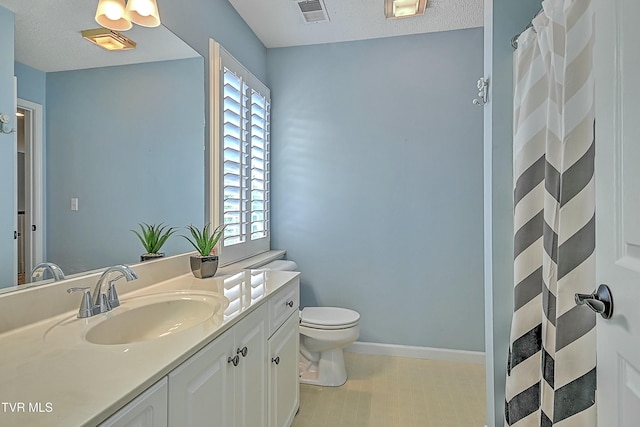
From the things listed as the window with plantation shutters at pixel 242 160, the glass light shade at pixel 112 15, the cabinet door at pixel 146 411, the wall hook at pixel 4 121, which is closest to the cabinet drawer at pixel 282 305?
the window with plantation shutters at pixel 242 160

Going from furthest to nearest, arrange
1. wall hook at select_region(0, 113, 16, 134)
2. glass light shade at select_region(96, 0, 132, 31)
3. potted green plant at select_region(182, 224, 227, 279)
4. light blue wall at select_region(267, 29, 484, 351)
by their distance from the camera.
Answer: light blue wall at select_region(267, 29, 484, 351)
potted green plant at select_region(182, 224, 227, 279)
glass light shade at select_region(96, 0, 132, 31)
wall hook at select_region(0, 113, 16, 134)

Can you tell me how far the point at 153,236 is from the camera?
1561 mm

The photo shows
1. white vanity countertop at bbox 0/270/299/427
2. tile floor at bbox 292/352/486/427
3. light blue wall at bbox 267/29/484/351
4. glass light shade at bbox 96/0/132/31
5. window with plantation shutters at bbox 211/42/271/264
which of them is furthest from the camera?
light blue wall at bbox 267/29/484/351

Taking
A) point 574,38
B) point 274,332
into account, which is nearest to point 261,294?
point 274,332

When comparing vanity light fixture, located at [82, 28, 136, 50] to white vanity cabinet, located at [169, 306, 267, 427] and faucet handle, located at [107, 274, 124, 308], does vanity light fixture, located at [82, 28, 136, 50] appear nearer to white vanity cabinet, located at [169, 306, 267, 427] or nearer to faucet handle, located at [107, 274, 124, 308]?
faucet handle, located at [107, 274, 124, 308]

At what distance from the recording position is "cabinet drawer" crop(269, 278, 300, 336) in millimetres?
1483

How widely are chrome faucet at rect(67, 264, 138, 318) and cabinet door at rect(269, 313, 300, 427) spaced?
2.11 ft

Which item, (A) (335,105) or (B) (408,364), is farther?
(A) (335,105)

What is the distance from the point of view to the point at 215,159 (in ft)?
6.44

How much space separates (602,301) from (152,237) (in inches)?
65.6

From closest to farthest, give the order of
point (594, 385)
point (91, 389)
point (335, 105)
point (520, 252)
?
point (91, 389) < point (594, 385) < point (520, 252) < point (335, 105)

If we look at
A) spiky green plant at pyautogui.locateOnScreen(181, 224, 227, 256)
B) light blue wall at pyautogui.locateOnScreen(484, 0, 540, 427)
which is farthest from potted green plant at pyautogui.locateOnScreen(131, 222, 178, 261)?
light blue wall at pyautogui.locateOnScreen(484, 0, 540, 427)

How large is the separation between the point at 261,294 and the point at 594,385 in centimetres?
115

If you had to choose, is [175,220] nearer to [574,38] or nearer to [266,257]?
[266,257]
